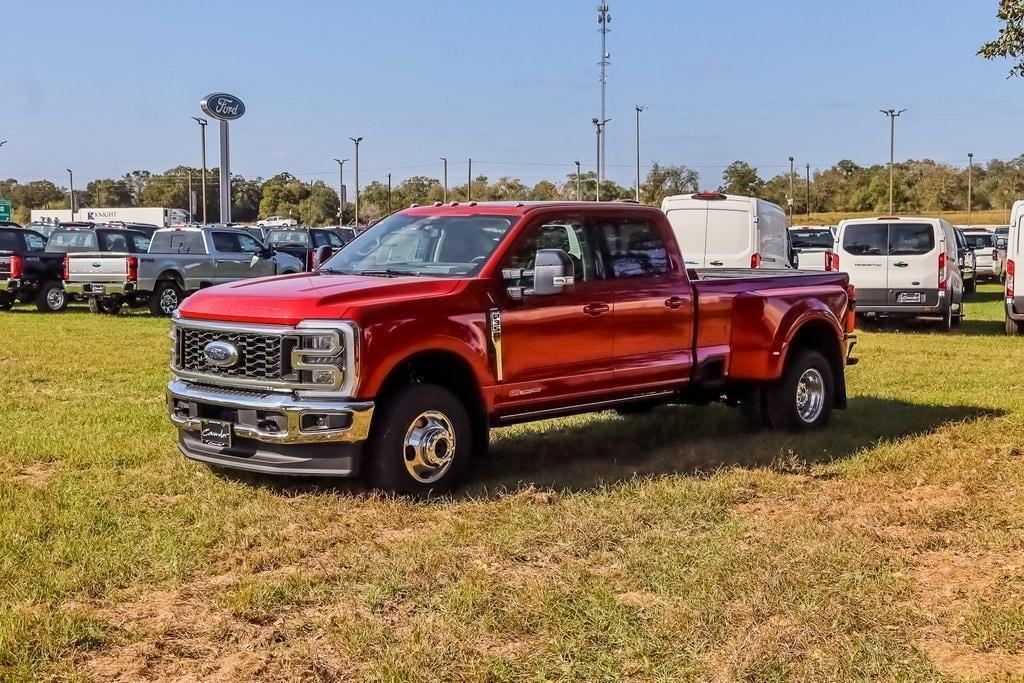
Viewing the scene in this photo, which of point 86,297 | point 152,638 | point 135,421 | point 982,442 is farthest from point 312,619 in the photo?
point 86,297

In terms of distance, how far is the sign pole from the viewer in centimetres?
4472

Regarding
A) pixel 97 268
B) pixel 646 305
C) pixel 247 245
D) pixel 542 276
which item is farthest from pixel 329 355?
pixel 247 245

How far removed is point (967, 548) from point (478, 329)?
3093mm

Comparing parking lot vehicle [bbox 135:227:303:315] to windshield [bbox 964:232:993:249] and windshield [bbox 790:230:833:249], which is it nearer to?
windshield [bbox 790:230:833:249]

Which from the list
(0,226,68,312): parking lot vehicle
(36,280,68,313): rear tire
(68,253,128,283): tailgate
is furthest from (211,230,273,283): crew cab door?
(36,280,68,313): rear tire

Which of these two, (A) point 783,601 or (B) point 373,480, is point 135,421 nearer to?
(B) point 373,480

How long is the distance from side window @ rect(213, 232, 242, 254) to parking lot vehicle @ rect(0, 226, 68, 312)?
3.23 m

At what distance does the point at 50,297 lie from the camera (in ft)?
79.1

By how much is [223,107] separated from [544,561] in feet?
144

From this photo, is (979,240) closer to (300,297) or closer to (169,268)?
(169,268)

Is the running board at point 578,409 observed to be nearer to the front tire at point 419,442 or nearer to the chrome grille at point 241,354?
the front tire at point 419,442

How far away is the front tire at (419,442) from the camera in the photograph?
7.04 metres

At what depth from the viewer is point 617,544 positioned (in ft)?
20.5

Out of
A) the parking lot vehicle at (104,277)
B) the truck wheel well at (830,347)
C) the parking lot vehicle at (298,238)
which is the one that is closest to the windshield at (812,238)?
the parking lot vehicle at (298,238)
